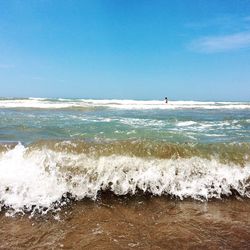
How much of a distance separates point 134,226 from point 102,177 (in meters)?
1.76

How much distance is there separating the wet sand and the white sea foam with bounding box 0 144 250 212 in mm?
396

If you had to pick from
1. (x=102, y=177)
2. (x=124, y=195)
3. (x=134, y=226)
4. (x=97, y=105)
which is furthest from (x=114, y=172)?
(x=97, y=105)

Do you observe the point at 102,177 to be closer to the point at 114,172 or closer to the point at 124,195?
the point at 114,172

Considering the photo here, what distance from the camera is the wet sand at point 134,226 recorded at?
12.6 feet

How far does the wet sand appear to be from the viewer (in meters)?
3.86

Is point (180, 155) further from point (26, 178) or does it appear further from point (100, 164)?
point (26, 178)

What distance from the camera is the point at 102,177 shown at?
5988 mm

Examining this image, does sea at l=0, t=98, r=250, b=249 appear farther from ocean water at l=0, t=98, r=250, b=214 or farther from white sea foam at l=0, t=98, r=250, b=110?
white sea foam at l=0, t=98, r=250, b=110

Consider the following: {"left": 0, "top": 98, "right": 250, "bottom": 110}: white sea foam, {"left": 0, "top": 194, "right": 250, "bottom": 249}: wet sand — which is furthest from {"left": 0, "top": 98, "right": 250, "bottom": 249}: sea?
{"left": 0, "top": 98, "right": 250, "bottom": 110}: white sea foam

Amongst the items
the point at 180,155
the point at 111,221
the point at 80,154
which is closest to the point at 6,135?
the point at 80,154

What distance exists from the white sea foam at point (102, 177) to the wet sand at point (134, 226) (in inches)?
15.6

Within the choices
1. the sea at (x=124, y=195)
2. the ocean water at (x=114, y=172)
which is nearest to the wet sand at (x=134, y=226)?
the sea at (x=124, y=195)

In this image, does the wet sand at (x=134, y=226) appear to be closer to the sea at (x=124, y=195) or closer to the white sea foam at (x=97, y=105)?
the sea at (x=124, y=195)

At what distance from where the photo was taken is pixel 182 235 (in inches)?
161
